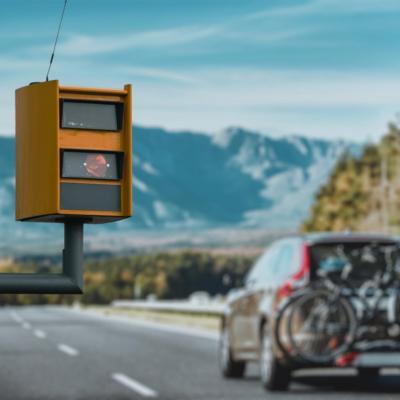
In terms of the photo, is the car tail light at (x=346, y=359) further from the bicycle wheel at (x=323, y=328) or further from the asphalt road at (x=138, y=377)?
the asphalt road at (x=138, y=377)

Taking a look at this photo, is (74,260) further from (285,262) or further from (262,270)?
(262,270)

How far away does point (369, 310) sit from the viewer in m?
12.6

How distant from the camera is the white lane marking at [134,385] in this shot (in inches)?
539

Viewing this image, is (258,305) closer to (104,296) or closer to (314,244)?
(314,244)

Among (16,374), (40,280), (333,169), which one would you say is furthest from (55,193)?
(333,169)

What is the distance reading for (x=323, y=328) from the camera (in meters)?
12.5

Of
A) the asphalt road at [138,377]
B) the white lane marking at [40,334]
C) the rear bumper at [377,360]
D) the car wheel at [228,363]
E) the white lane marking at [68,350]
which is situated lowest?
the white lane marking at [40,334]

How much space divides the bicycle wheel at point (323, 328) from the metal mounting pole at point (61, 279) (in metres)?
9.21

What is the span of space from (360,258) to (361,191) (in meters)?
134

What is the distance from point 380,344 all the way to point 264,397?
1410 mm

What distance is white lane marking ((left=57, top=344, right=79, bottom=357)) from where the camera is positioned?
22.2m

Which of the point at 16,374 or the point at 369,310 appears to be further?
the point at 16,374

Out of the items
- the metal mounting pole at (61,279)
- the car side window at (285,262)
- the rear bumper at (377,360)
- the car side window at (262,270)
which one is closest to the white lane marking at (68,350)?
the car side window at (262,270)

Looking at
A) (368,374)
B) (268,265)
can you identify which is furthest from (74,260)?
(368,374)
